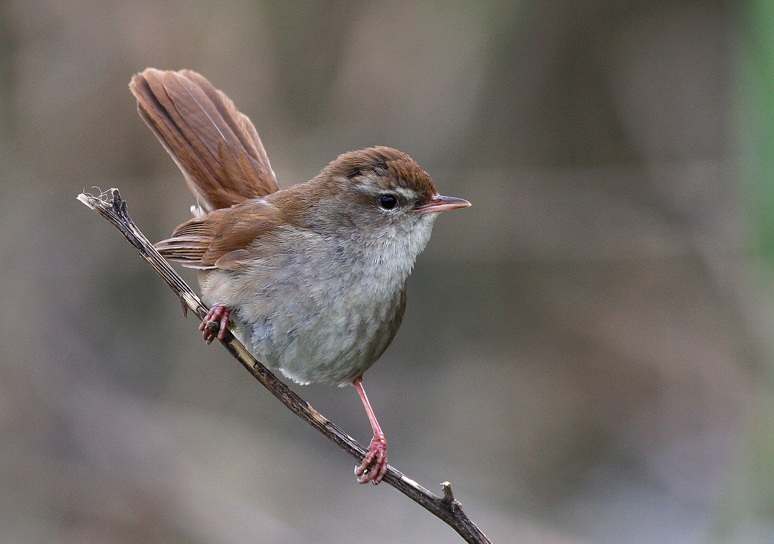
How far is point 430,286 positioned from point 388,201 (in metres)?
3.64

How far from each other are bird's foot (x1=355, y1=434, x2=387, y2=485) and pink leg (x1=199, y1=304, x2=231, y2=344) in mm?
740

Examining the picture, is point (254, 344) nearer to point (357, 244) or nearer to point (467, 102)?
point (357, 244)

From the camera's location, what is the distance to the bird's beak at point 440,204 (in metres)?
3.58

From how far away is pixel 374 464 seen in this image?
358 centimetres

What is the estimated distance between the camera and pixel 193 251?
3883mm

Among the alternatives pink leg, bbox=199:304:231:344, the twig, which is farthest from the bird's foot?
pink leg, bbox=199:304:231:344

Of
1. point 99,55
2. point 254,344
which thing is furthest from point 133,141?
point 254,344

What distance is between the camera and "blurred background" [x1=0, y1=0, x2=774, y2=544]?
5961 millimetres

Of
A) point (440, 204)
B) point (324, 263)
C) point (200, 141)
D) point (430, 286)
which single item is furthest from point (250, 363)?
point (430, 286)

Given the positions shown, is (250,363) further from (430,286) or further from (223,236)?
(430,286)

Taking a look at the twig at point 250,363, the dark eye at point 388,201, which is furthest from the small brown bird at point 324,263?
the twig at point 250,363

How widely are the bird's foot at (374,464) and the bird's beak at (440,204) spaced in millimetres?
939

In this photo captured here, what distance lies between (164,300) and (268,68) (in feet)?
5.76

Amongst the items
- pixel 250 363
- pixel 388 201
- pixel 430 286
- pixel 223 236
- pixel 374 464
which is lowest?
pixel 250 363
